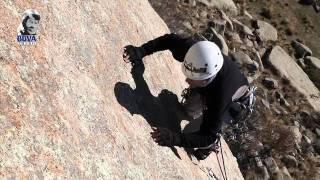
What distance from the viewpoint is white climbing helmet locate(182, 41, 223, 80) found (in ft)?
20.1

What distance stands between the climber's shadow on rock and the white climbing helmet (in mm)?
757

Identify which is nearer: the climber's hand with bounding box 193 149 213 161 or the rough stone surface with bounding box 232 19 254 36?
the climber's hand with bounding box 193 149 213 161

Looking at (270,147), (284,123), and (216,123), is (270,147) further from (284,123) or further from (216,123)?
(216,123)

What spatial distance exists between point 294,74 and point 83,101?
44.3 ft

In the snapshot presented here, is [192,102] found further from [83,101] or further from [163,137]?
[83,101]

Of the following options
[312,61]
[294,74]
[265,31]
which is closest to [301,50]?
[312,61]

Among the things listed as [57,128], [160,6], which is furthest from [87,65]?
[160,6]

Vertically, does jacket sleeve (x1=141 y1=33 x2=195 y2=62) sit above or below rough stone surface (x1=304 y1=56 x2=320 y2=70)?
above

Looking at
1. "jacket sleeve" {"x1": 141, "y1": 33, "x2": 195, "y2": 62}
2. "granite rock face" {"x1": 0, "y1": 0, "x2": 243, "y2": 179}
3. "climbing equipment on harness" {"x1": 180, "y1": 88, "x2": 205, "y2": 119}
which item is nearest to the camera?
"granite rock face" {"x1": 0, "y1": 0, "x2": 243, "y2": 179}

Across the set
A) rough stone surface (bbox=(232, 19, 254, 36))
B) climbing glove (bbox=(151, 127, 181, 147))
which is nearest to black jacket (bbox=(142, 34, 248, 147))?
climbing glove (bbox=(151, 127, 181, 147))

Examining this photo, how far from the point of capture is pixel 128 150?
225 inches

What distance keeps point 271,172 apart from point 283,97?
10.8ft

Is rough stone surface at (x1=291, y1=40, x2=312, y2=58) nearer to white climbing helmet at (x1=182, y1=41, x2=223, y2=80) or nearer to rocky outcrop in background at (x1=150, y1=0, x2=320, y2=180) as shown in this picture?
rocky outcrop in background at (x1=150, y1=0, x2=320, y2=180)

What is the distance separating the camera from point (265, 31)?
1909 cm
